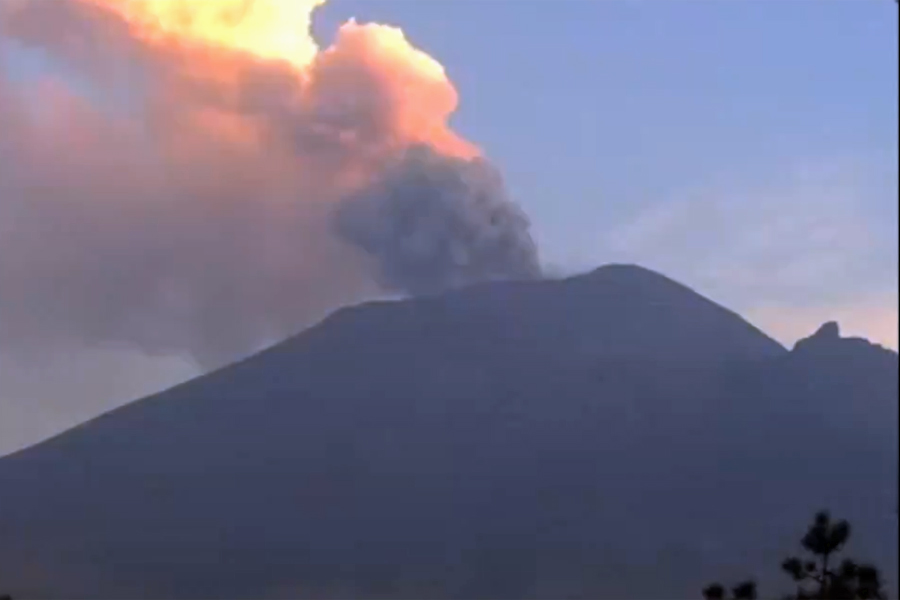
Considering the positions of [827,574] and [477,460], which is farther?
[477,460]

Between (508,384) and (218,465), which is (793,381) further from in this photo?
(218,465)

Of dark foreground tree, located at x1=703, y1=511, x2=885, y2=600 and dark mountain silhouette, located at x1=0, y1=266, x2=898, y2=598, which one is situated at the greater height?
dark mountain silhouette, located at x1=0, y1=266, x2=898, y2=598

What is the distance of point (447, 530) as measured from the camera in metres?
133

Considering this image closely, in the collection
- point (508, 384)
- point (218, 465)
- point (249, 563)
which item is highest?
point (508, 384)

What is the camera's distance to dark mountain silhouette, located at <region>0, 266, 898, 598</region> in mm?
126938

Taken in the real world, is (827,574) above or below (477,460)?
below

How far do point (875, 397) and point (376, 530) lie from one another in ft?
132

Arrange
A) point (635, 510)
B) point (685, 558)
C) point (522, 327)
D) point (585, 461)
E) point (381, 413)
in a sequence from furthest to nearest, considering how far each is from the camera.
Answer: point (522, 327), point (381, 413), point (585, 461), point (635, 510), point (685, 558)

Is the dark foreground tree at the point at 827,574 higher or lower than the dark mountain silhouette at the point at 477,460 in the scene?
lower

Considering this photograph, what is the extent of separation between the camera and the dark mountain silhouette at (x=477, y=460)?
127 m

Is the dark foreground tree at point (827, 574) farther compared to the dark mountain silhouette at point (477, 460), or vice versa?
the dark mountain silhouette at point (477, 460)

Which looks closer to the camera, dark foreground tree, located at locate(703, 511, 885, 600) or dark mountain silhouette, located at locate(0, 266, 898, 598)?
dark foreground tree, located at locate(703, 511, 885, 600)

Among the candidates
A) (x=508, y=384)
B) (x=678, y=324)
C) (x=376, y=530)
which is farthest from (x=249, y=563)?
(x=678, y=324)

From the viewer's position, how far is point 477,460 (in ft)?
471
